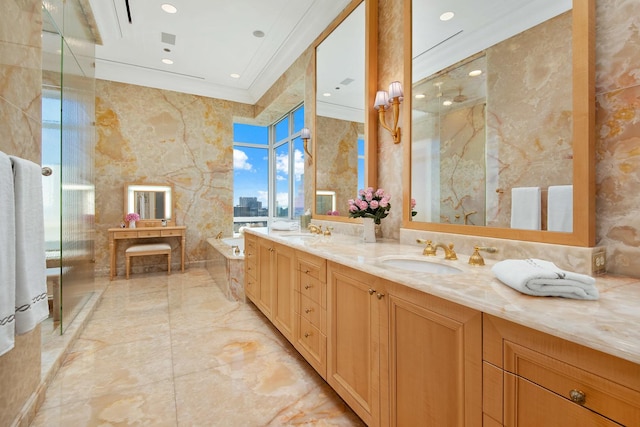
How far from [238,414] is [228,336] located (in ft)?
3.19

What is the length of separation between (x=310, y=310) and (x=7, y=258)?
1.41 metres

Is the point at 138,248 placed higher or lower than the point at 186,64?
lower

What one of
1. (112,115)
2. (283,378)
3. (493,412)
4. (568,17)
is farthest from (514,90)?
(112,115)

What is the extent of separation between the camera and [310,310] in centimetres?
182

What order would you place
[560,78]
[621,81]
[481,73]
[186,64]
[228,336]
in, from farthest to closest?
1. [186,64]
2. [228,336]
3. [481,73]
4. [560,78]
5. [621,81]

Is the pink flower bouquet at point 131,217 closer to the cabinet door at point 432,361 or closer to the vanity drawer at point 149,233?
the vanity drawer at point 149,233

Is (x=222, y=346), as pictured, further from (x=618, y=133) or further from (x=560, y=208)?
(x=618, y=133)

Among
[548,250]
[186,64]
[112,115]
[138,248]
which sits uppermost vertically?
[186,64]

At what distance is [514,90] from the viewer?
1.35 m

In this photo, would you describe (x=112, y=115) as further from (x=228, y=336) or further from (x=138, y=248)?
(x=228, y=336)

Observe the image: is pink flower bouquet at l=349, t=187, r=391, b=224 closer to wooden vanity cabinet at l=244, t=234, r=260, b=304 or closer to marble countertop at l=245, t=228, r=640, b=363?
marble countertop at l=245, t=228, r=640, b=363

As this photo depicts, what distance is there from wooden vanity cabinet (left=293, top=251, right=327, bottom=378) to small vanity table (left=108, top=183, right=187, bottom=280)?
3.45m

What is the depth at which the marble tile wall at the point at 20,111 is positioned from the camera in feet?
4.32

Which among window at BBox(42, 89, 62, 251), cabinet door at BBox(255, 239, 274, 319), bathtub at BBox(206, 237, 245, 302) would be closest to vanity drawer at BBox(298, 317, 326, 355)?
cabinet door at BBox(255, 239, 274, 319)
